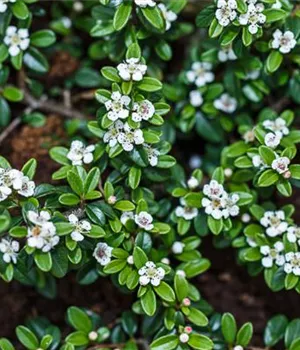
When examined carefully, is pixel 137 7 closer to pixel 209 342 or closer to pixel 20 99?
pixel 20 99

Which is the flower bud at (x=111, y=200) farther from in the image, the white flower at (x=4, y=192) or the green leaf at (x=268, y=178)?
the green leaf at (x=268, y=178)

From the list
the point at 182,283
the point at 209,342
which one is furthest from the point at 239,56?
the point at 209,342

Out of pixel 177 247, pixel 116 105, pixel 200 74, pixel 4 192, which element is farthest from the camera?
pixel 200 74

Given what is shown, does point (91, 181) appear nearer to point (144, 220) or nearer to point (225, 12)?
point (144, 220)

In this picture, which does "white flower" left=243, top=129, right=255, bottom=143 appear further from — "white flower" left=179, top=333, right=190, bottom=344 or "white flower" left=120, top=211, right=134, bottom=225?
"white flower" left=179, top=333, right=190, bottom=344

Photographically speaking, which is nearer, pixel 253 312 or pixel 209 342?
pixel 209 342

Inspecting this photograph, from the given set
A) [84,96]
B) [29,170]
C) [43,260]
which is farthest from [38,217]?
[84,96]
